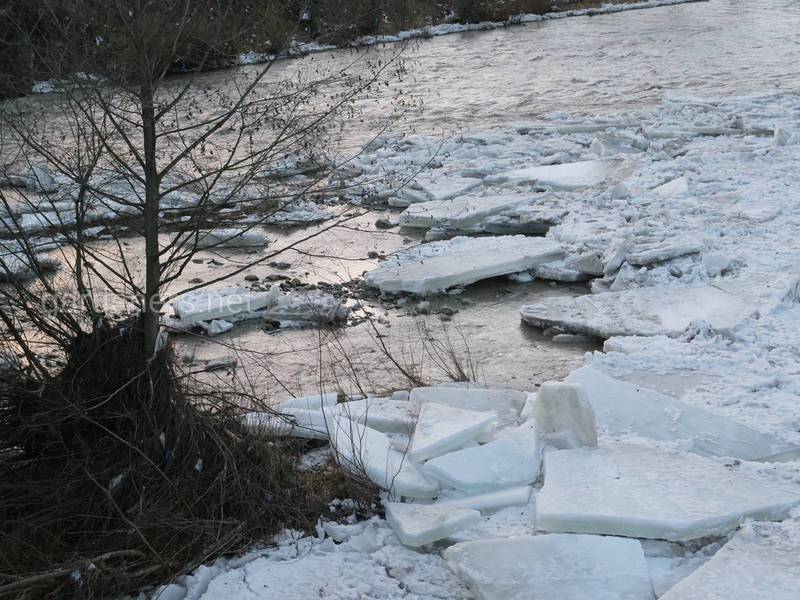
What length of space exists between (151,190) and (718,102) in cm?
905

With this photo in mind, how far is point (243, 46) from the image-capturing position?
4.14 m

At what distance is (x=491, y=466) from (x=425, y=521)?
0.43m

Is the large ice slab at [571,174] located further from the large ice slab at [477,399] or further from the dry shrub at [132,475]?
the dry shrub at [132,475]

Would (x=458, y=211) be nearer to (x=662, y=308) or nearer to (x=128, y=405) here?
(x=662, y=308)

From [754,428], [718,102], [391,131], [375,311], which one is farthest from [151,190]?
[718,102]

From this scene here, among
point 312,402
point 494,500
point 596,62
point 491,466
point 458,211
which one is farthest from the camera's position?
point 596,62

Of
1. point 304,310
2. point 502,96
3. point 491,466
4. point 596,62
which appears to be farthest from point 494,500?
point 596,62

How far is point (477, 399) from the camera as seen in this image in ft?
13.5

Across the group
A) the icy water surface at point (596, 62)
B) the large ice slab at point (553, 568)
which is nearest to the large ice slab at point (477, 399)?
the large ice slab at point (553, 568)

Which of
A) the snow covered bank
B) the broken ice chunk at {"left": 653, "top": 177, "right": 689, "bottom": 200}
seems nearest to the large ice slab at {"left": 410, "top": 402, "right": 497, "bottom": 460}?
the snow covered bank

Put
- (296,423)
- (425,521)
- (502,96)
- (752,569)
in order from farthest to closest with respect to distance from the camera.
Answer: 1. (502,96)
2. (296,423)
3. (425,521)
4. (752,569)

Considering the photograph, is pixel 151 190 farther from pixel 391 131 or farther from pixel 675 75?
pixel 675 75

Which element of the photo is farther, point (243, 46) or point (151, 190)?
point (243, 46)

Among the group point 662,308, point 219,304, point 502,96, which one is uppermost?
point 502,96
